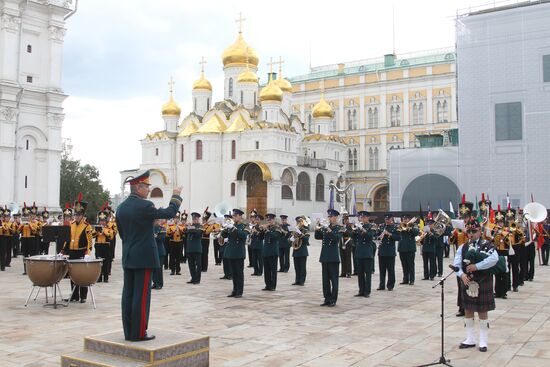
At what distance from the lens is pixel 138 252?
6113 millimetres

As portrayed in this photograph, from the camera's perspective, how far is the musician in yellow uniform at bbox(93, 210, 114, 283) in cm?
1441

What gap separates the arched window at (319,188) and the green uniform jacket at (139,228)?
148 ft

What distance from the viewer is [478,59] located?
31500 mm

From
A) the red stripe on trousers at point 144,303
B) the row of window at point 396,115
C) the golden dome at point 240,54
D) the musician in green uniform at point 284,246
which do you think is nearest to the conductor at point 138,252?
the red stripe on trousers at point 144,303

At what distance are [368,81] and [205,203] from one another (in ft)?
75.1

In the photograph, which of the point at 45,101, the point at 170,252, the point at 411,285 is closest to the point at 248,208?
the point at 45,101

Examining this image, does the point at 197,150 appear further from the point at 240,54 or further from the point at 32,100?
the point at 32,100

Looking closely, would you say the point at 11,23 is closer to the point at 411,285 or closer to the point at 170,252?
the point at 170,252

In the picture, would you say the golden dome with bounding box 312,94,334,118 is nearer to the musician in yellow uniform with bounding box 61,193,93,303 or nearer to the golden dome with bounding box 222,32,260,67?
the golden dome with bounding box 222,32,260,67

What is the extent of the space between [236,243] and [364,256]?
8.94ft

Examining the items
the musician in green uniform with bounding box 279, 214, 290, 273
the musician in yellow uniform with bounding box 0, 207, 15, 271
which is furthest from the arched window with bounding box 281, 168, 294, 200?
the musician in yellow uniform with bounding box 0, 207, 15, 271

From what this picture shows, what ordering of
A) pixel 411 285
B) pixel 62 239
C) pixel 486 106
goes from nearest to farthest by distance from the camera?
pixel 62 239
pixel 411 285
pixel 486 106

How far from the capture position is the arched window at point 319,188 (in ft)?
168

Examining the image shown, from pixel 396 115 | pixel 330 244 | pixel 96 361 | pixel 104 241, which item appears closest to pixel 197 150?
pixel 396 115
